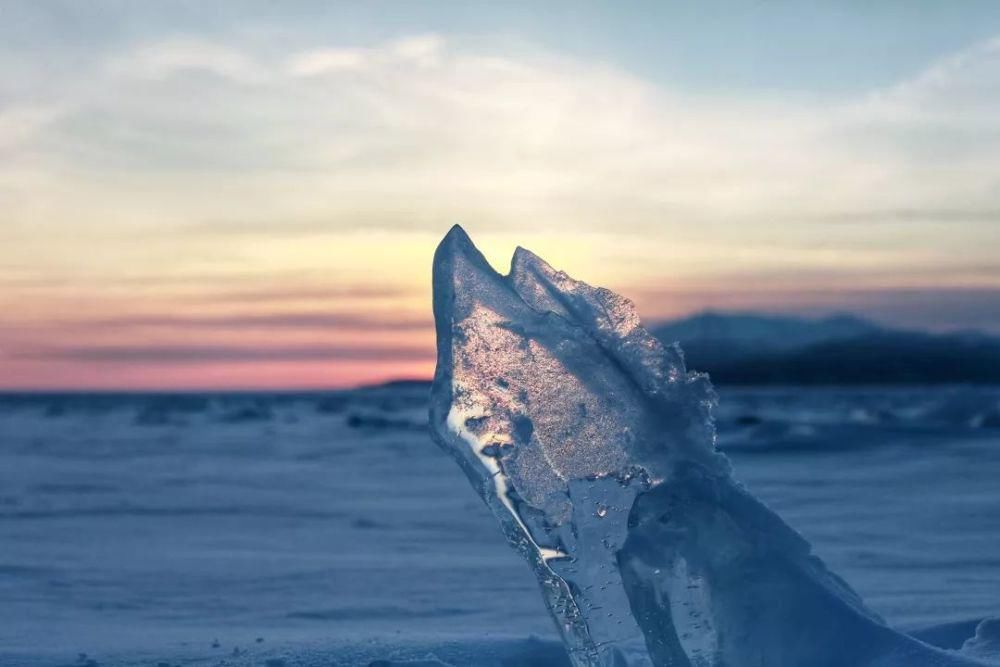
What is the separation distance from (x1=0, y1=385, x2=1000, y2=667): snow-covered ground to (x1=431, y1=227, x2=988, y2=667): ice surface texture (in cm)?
74

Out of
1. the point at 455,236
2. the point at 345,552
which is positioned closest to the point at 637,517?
the point at 455,236

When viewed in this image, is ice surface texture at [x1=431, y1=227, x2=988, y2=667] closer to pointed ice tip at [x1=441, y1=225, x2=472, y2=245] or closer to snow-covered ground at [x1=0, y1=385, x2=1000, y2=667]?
pointed ice tip at [x1=441, y1=225, x2=472, y2=245]

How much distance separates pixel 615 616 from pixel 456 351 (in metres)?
0.77

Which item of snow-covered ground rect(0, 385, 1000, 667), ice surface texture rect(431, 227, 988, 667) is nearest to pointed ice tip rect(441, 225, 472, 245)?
→ ice surface texture rect(431, 227, 988, 667)

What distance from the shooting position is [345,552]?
5.93 meters

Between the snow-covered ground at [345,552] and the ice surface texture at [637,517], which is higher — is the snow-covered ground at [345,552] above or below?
below

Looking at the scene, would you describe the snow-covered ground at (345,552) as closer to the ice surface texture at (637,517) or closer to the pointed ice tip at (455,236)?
the ice surface texture at (637,517)

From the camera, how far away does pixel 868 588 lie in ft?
15.0

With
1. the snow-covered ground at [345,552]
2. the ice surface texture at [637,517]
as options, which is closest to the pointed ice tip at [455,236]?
the ice surface texture at [637,517]

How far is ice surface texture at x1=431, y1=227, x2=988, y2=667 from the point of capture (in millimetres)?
2674

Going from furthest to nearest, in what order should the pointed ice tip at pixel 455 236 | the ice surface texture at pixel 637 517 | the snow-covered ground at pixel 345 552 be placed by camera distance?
the snow-covered ground at pixel 345 552 → the pointed ice tip at pixel 455 236 → the ice surface texture at pixel 637 517

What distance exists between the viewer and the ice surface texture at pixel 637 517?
267 cm

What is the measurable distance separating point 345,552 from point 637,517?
3.53m

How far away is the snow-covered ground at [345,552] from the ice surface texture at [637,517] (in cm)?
74
